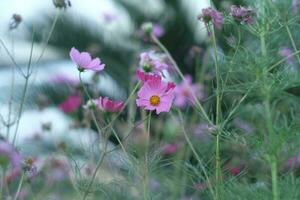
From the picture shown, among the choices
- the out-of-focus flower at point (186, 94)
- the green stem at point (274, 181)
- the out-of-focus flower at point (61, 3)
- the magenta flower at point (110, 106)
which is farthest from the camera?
the out-of-focus flower at point (61, 3)

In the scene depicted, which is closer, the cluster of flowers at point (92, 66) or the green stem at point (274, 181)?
the green stem at point (274, 181)

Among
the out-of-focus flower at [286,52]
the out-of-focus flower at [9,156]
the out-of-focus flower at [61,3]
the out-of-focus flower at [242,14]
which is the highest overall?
the out-of-focus flower at [242,14]

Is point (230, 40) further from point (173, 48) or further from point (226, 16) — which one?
point (173, 48)

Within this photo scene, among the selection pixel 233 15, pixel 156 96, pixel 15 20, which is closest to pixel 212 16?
pixel 233 15

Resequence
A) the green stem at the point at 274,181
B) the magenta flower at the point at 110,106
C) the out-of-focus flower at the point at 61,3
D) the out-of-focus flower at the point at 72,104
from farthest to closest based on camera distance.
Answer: the out-of-focus flower at the point at 72,104 < the out-of-focus flower at the point at 61,3 < the magenta flower at the point at 110,106 < the green stem at the point at 274,181

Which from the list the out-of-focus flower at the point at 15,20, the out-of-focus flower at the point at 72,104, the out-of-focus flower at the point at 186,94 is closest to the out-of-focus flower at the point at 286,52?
the out-of-focus flower at the point at 186,94

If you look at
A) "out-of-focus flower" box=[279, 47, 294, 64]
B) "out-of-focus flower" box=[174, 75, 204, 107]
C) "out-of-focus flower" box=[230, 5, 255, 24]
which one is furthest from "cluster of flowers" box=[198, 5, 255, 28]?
"out-of-focus flower" box=[279, 47, 294, 64]

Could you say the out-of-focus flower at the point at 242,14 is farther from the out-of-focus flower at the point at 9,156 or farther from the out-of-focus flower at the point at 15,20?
the out-of-focus flower at the point at 15,20

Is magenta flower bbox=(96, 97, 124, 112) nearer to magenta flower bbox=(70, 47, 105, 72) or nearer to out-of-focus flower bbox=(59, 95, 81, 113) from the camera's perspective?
magenta flower bbox=(70, 47, 105, 72)
